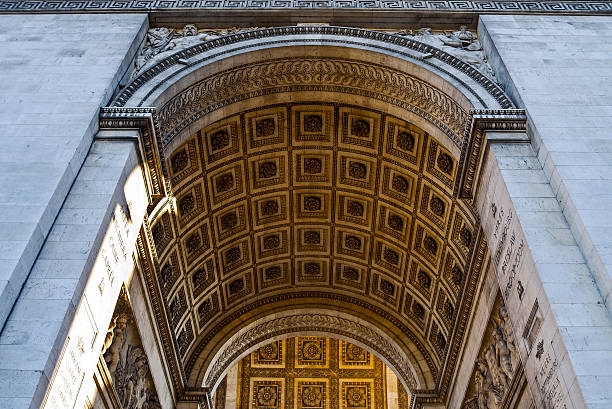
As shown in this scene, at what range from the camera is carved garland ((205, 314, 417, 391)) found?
20.3 metres

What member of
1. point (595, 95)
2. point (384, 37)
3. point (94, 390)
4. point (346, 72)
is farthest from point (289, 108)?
point (94, 390)

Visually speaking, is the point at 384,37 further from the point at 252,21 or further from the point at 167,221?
the point at 167,221

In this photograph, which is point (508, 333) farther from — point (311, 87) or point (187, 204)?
point (187, 204)

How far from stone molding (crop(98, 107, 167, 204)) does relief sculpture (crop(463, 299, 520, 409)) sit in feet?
25.3

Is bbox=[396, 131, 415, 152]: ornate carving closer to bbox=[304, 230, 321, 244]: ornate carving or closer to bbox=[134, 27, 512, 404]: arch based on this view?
bbox=[134, 27, 512, 404]: arch

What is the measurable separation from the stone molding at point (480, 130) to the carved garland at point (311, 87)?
102cm

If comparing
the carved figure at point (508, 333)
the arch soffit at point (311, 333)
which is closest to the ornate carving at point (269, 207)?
the arch soffit at point (311, 333)

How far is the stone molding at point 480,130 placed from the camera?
13453mm

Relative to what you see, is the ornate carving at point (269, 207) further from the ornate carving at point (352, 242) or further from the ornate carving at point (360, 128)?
the ornate carving at point (360, 128)

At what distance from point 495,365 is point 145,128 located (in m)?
8.95

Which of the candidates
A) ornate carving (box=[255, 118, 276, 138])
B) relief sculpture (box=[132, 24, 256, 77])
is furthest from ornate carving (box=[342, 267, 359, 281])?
relief sculpture (box=[132, 24, 256, 77])

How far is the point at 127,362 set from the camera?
47.5ft

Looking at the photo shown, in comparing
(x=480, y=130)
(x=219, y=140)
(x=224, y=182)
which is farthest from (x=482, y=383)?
(x=219, y=140)

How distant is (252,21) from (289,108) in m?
2.35
